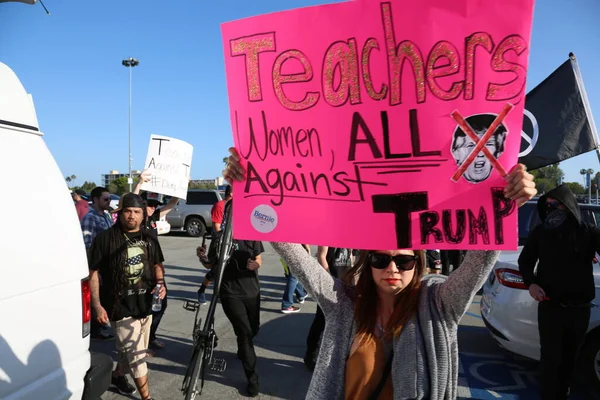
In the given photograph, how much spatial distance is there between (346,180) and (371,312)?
0.56 m

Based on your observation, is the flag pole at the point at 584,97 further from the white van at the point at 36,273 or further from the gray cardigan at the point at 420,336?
the white van at the point at 36,273

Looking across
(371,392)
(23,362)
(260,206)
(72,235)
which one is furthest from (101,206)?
(371,392)

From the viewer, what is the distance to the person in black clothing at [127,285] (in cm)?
362

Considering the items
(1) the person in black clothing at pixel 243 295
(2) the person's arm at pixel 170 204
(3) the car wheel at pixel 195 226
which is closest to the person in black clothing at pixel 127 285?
(1) the person in black clothing at pixel 243 295

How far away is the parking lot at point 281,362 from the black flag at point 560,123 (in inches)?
97.2

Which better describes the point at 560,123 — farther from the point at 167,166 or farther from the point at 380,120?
the point at 167,166

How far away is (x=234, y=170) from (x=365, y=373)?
0.98 meters

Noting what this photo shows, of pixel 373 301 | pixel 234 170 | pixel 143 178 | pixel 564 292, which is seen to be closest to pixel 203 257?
pixel 143 178

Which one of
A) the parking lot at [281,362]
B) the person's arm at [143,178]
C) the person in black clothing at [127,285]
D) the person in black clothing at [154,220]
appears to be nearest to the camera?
the person in black clothing at [127,285]

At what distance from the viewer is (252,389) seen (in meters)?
3.97

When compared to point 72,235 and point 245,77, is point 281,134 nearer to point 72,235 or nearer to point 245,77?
point 245,77

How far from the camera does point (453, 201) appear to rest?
157cm

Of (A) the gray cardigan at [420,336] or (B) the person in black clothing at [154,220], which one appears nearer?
(A) the gray cardigan at [420,336]

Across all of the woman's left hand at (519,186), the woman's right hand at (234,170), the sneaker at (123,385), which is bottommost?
the sneaker at (123,385)
